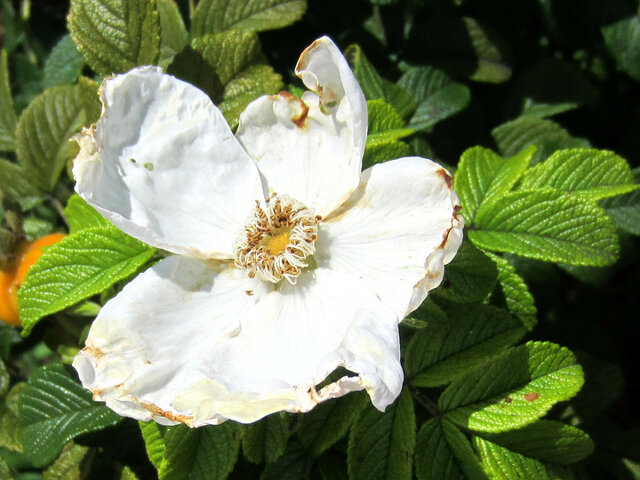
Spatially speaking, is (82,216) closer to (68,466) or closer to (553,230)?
(68,466)

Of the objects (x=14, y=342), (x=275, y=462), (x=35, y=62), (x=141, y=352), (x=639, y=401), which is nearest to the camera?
(x=141, y=352)

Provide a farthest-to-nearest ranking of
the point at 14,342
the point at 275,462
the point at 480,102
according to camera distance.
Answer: the point at 480,102, the point at 14,342, the point at 275,462

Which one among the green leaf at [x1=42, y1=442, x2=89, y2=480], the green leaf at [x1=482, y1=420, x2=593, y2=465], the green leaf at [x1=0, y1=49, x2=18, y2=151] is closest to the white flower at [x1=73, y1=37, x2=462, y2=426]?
the green leaf at [x1=482, y1=420, x2=593, y2=465]

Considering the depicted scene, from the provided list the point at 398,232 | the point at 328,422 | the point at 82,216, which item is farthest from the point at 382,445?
the point at 82,216

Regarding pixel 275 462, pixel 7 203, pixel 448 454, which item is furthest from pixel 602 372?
pixel 7 203

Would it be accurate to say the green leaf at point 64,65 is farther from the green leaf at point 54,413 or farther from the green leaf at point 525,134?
the green leaf at point 525,134

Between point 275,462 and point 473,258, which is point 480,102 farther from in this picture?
point 275,462
